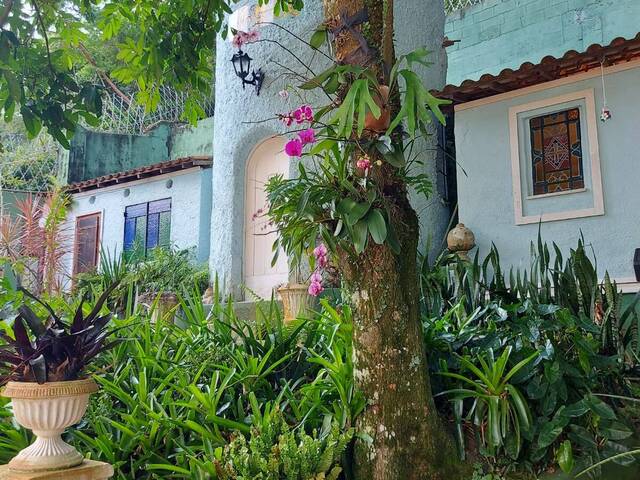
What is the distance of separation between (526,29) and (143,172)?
8.25 m

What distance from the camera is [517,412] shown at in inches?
127

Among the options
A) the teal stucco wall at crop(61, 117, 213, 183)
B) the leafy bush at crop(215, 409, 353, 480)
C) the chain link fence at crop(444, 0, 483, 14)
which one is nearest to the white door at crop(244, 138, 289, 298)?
the chain link fence at crop(444, 0, 483, 14)

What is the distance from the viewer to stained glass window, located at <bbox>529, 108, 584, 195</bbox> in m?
7.58

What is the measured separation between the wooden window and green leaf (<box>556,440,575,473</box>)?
42.9 ft

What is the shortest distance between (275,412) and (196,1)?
11.2 feet

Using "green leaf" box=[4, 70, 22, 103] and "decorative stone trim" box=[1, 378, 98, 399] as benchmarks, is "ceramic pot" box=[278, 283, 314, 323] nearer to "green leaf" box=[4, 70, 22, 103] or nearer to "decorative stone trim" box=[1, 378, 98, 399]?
"green leaf" box=[4, 70, 22, 103]

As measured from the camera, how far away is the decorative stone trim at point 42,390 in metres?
2.63

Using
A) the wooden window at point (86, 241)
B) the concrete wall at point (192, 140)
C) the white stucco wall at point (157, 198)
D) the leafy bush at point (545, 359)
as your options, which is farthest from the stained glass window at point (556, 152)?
the wooden window at point (86, 241)

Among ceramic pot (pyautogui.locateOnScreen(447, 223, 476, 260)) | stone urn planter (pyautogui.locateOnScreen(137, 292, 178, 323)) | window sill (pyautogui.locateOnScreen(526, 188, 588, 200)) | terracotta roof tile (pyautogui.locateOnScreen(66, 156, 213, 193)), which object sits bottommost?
stone urn planter (pyautogui.locateOnScreen(137, 292, 178, 323))

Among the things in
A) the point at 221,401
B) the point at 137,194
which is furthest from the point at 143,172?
the point at 221,401

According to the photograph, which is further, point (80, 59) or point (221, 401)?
point (80, 59)

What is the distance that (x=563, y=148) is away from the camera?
7.73 m

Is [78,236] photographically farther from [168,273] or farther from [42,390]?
[42,390]

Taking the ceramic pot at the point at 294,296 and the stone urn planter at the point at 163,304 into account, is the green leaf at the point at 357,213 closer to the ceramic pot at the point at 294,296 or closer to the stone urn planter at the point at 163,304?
the stone urn planter at the point at 163,304
